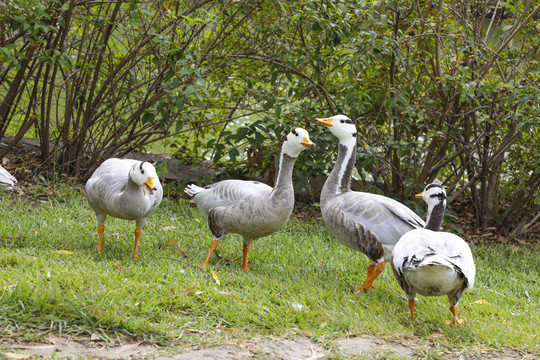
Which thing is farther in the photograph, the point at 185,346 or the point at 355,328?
the point at 355,328

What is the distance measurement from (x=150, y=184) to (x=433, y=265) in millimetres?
2504

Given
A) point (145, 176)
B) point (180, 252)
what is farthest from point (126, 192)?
point (180, 252)

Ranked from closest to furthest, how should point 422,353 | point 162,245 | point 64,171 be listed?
1. point 422,353
2. point 162,245
3. point 64,171

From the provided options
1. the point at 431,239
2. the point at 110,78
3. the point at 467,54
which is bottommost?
the point at 431,239

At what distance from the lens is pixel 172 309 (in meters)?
4.25

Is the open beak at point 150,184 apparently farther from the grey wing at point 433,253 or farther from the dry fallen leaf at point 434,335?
the dry fallen leaf at point 434,335

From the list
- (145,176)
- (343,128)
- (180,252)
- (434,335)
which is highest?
(343,128)

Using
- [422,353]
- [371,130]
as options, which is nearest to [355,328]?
[422,353]

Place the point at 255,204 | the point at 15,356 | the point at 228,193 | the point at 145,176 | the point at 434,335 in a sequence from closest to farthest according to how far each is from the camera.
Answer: the point at 15,356
the point at 434,335
the point at 145,176
the point at 255,204
the point at 228,193

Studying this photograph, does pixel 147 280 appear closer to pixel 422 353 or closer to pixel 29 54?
pixel 422 353

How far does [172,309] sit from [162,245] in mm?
1864

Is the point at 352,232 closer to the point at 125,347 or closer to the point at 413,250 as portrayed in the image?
the point at 413,250

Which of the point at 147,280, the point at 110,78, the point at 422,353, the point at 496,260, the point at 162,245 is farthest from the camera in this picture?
the point at 110,78

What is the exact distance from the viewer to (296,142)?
555 cm
